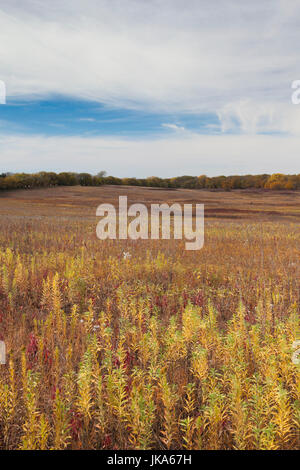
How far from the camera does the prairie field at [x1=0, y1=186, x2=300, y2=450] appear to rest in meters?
2.48

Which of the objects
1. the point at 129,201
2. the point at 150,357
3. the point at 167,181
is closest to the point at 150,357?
the point at 150,357

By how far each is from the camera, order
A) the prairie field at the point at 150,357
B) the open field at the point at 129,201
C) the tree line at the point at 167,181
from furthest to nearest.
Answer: the tree line at the point at 167,181
the open field at the point at 129,201
the prairie field at the point at 150,357

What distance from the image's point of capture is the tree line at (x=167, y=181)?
7521cm

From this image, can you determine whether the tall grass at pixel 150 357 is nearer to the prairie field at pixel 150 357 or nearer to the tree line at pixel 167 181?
the prairie field at pixel 150 357

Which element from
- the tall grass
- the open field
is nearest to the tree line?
the open field

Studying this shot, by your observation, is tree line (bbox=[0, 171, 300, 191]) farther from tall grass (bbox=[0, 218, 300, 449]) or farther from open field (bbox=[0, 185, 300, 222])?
tall grass (bbox=[0, 218, 300, 449])

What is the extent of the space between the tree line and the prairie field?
236ft

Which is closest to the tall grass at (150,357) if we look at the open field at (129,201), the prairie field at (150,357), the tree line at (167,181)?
the prairie field at (150,357)

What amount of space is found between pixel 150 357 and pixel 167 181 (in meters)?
97.0

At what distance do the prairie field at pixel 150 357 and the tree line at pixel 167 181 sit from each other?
71988mm

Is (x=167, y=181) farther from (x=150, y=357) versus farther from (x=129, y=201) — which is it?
(x=150, y=357)

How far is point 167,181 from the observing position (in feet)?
323

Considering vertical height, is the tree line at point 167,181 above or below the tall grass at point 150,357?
above
